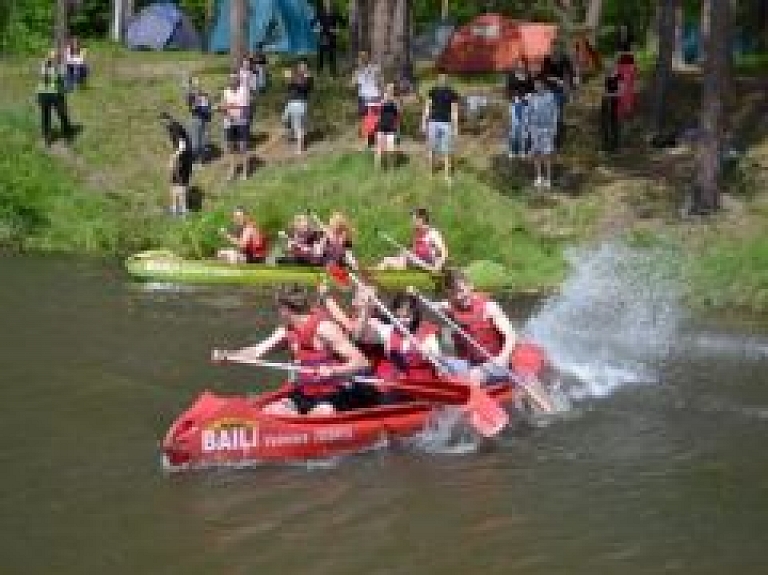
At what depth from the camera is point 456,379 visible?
14992 mm

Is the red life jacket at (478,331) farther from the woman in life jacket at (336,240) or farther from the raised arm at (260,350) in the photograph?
the woman in life jacket at (336,240)

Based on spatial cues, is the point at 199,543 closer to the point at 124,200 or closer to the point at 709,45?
the point at 709,45

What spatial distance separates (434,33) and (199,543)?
1058 inches

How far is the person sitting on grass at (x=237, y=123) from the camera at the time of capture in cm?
2688

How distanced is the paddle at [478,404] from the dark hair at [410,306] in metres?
0.24

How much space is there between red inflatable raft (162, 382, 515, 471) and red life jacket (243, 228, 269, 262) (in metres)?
8.99

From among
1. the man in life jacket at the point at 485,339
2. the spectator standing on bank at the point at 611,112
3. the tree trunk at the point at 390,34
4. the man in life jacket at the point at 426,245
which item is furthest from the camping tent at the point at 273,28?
the man in life jacket at the point at 485,339

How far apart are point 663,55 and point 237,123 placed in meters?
7.59

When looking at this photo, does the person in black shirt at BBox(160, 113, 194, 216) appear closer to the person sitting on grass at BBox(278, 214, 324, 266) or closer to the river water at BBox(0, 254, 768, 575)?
the person sitting on grass at BBox(278, 214, 324, 266)

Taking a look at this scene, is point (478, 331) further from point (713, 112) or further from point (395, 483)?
point (713, 112)

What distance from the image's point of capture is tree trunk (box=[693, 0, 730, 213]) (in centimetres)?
2269

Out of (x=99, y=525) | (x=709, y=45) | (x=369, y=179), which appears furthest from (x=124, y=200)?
(x=99, y=525)

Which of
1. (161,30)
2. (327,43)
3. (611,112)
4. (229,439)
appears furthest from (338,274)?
(161,30)

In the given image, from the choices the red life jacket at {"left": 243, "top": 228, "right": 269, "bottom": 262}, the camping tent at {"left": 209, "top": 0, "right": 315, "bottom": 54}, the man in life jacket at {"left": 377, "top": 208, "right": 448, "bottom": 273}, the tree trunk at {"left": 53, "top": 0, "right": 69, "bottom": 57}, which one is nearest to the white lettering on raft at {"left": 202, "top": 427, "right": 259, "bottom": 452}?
the man in life jacket at {"left": 377, "top": 208, "right": 448, "bottom": 273}
